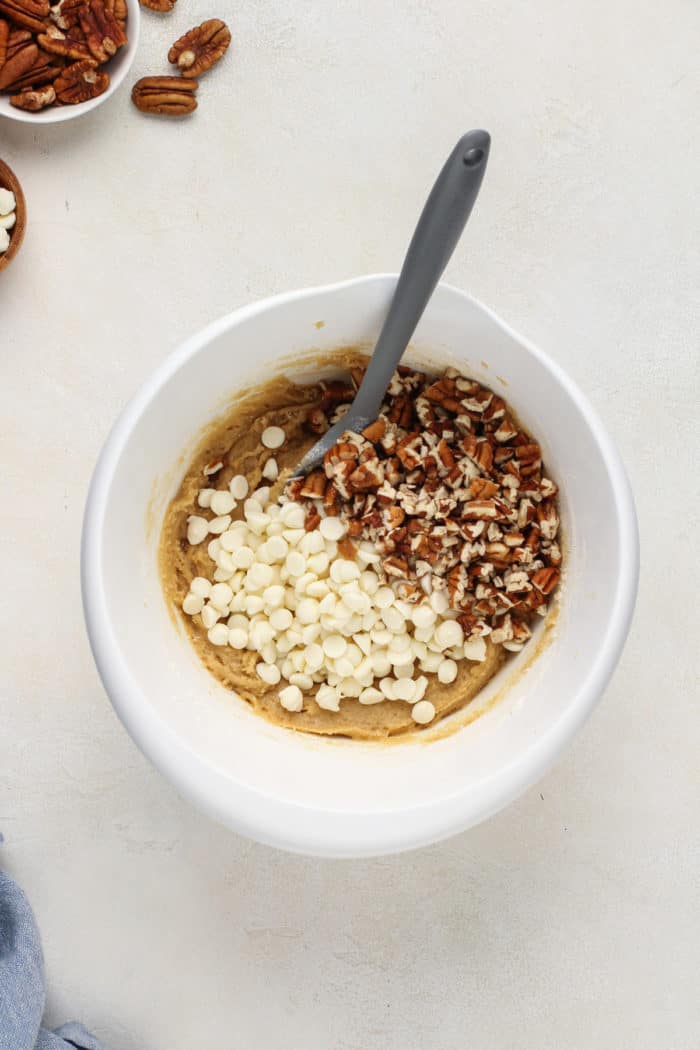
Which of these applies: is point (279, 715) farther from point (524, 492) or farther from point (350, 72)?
point (350, 72)

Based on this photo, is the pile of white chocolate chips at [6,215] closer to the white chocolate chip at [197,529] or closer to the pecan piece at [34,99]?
the pecan piece at [34,99]

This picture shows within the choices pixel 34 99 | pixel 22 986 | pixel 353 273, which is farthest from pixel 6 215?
pixel 22 986

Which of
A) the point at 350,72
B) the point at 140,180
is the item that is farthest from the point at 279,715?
the point at 350,72

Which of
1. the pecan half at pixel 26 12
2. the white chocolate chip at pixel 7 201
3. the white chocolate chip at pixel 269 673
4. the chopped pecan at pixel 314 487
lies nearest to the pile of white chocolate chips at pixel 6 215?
the white chocolate chip at pixel 7 201

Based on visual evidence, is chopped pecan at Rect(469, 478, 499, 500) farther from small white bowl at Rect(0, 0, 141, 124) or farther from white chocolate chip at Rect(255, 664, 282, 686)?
small white bowl at Rect(0, 0, 141, 124)

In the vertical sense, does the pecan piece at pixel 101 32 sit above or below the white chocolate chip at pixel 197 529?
above

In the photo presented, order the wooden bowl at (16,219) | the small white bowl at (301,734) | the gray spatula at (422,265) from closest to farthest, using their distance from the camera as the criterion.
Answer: the gray spatula at (422,265) < the small white bowl at (301,734) < the wooden bowl at (16,219)
